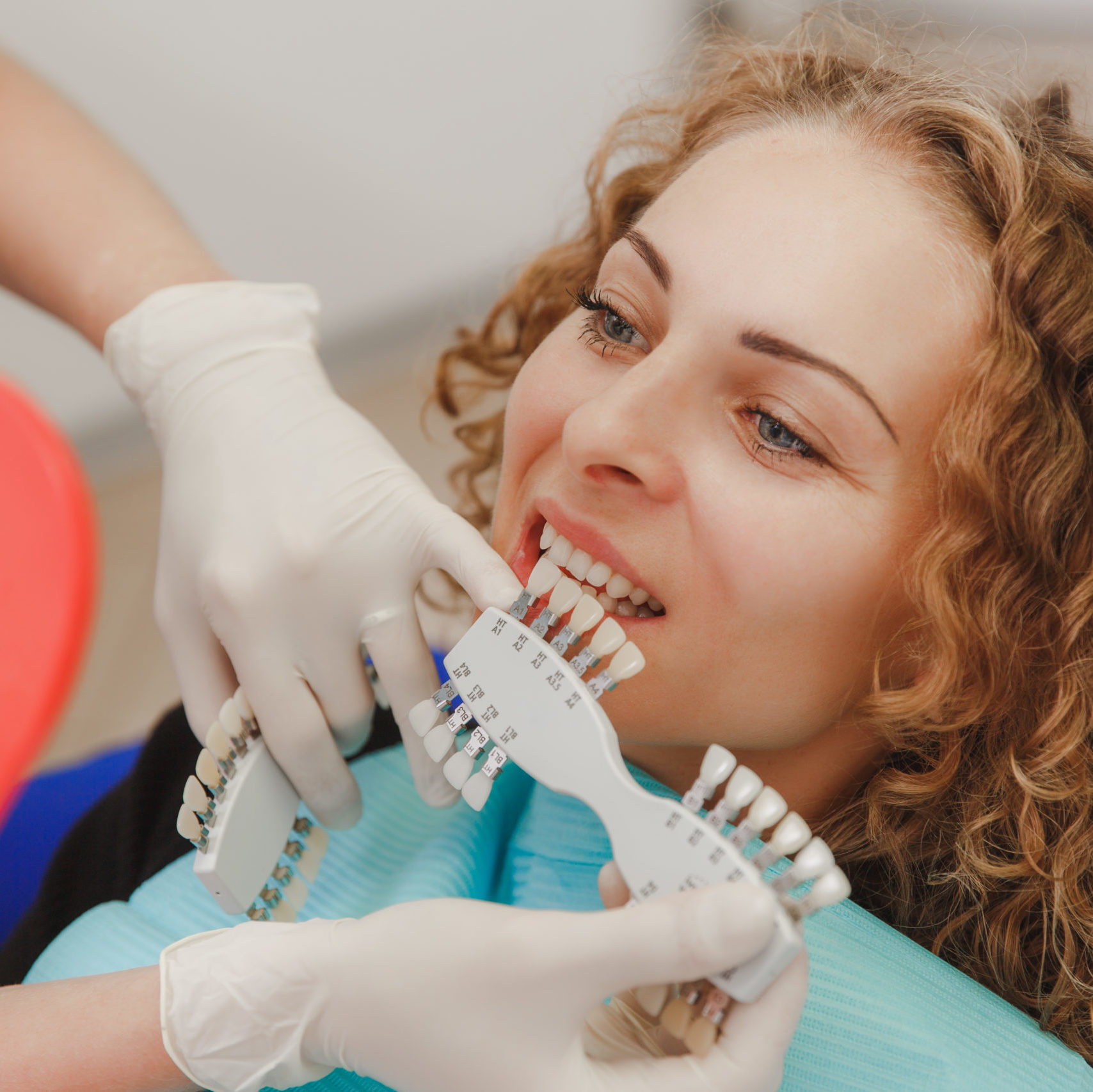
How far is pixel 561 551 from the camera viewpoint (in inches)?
36.0

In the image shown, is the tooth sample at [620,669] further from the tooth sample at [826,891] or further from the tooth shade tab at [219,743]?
the tooth shade tab at [219,743]

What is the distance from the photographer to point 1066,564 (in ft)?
3.20

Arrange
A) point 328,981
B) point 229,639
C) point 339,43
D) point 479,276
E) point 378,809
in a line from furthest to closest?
point 479,276, point 339,43, point 378,809, point 229,639, point 328,981

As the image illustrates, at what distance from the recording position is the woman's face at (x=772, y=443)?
859 millimetres

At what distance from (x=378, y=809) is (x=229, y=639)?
28 centimetres

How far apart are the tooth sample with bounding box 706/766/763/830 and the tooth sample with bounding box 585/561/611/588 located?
0.22 meters

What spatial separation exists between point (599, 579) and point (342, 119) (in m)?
1.39

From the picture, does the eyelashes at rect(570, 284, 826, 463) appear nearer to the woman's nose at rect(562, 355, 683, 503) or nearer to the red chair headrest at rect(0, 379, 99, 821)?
the woman's nose at rect(562, 355, 683, 503)

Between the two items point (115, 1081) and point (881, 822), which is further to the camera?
point (881, 822)

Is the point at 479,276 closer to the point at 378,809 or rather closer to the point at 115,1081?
the point at 378,809

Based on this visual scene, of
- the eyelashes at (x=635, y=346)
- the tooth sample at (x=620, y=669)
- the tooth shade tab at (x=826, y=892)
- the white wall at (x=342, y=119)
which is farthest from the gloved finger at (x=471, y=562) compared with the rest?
the white wall at (x=342, y=119)

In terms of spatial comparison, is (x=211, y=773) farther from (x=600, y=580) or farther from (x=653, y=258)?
(x=653, y=258)

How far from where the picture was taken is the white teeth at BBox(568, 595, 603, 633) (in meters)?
0.82

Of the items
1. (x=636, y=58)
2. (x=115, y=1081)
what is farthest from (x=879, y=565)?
(x=636, y=58)
